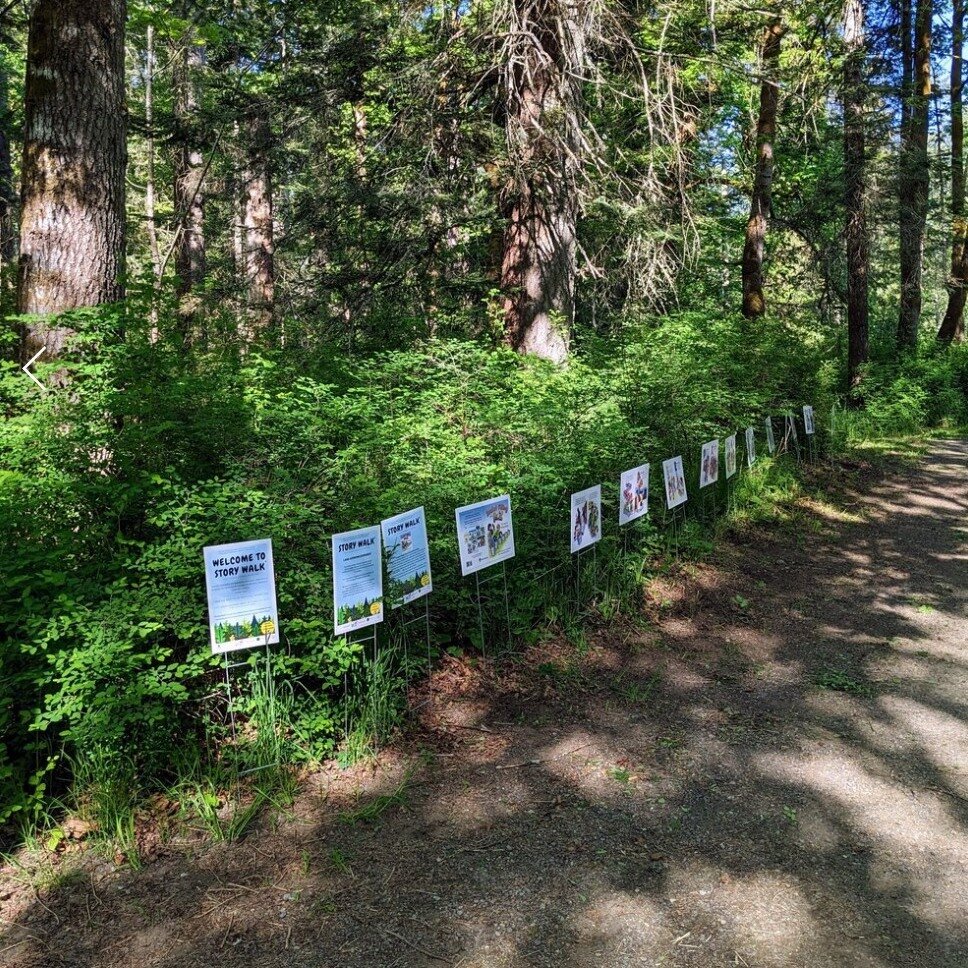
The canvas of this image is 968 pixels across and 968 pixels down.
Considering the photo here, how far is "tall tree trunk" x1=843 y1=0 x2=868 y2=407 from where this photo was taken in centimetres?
1309

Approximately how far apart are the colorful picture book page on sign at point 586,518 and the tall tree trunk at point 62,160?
377 cm

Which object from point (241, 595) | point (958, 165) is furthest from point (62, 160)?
point (958, 165)

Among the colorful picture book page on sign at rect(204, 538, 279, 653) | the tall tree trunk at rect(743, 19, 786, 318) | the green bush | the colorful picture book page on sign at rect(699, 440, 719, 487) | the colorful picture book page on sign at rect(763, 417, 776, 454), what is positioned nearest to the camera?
the green bush

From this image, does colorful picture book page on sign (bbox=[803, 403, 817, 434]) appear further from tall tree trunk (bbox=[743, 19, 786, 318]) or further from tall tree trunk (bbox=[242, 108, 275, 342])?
tall tree trunk (bbox=[242, 108, 275, 342])

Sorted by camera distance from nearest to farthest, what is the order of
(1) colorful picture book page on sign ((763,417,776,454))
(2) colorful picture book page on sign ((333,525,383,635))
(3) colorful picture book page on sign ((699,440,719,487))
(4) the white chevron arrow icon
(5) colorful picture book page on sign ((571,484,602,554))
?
(2) colorful picture book page on sign ((333,525,383,635))
(4) the white chevron arrow icon
(5) colorful picture book page on sign ((571,484,602,554))
(3) colorful picture book page on sign ((699,440,719,487))
(1) colorful picture book page on sign ((763,417,776,454))

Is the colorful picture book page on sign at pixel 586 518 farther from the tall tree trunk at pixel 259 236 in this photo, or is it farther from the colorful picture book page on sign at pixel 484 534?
the tall tree trunk at pixel 259 236

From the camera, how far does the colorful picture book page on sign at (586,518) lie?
5867mm

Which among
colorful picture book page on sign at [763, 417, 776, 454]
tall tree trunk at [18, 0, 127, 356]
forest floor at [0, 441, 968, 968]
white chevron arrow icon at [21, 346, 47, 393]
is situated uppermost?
tall tree trunk at [18, 0, 127, 356]

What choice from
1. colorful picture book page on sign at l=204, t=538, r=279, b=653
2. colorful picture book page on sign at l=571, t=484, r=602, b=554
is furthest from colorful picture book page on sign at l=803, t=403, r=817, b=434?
colorful picture book page on sign at l=204, t=538, r=279, b=653

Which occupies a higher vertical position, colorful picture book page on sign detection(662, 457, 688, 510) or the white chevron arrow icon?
the white chevron arrow icon

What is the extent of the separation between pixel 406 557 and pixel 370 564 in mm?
343

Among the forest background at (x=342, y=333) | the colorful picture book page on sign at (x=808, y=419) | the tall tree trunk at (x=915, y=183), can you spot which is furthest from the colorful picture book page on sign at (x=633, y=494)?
the tall tree trunk at (x=915, y=183)

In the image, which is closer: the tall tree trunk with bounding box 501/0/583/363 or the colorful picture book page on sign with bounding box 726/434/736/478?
the colorful picture book page on sign with bounding box 726/434/736/478

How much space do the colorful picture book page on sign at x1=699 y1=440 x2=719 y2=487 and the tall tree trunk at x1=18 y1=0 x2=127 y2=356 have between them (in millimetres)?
5560
